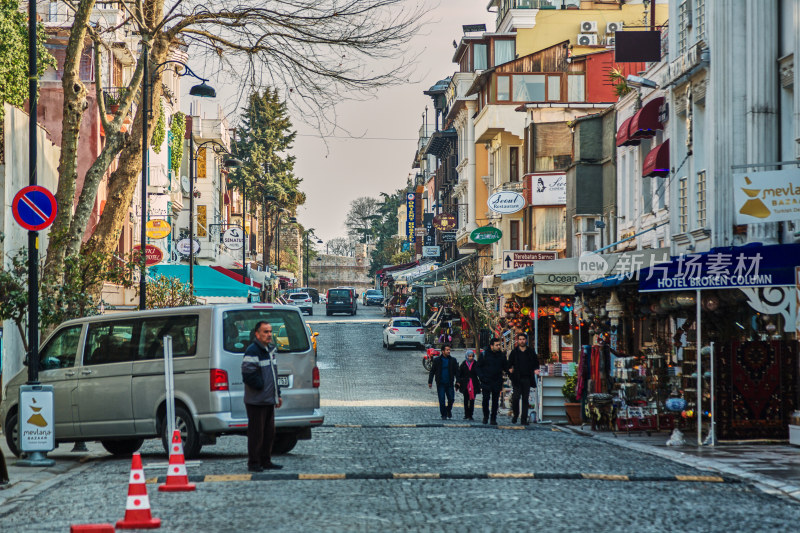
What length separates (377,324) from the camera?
2879 inches

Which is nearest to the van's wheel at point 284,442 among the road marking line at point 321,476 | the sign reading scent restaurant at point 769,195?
the road marking line at point 321,476

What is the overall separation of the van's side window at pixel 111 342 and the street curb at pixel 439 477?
3739mm

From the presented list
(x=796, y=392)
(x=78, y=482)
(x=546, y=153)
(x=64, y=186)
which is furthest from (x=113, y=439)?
(x=546, y=153)

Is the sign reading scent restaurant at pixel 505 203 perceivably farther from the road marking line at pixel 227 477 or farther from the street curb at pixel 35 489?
the road marking line at pixel 227 477

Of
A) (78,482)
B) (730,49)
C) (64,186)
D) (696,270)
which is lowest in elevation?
(78,482)

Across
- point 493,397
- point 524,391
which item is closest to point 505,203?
point 493,397

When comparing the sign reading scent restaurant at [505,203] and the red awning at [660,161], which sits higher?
the sign reading scent restaurant at [505,203]

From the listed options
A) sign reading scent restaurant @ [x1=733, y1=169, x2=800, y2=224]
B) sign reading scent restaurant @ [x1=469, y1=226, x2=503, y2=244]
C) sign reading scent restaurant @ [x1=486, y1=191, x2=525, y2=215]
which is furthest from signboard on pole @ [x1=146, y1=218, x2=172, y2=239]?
sign reading scent restaurant @ [x1=733, y1=169, x2=800, y2=224]

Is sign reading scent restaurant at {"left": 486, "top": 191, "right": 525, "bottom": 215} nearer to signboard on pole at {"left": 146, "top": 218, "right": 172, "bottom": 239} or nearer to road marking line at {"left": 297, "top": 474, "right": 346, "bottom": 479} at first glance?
signboard on pole at {"left": 146, "top": 218, "right": 172, "bottom": 239}

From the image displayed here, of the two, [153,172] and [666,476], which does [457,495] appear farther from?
[153,172]

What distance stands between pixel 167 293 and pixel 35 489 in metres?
25.9

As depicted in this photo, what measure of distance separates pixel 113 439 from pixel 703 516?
354 inches

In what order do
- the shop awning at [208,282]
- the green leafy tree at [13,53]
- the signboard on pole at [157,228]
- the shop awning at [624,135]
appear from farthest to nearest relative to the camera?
1. the signboard on pole at [157,228]
2. the shop awning at [208,282]
3. the shop awning at [624,135]
4. the green leafy tree at [13,53]

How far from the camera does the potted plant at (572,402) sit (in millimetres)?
23000
